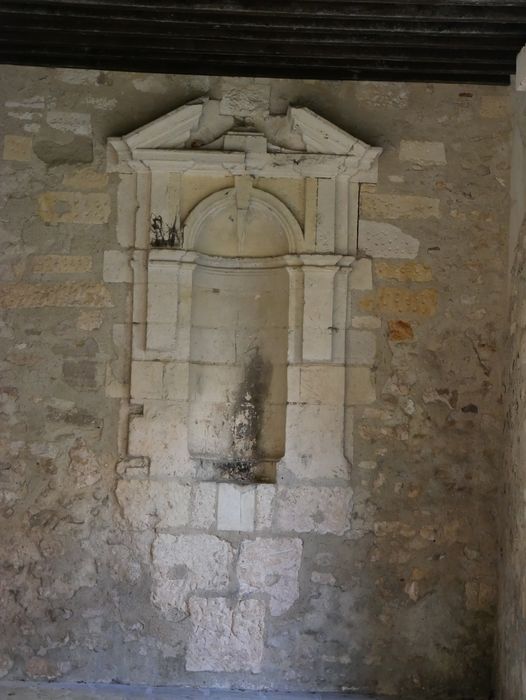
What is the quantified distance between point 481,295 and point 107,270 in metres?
1.86

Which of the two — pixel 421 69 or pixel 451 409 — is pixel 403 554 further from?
pixel 421 69

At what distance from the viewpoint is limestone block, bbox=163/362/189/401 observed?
433 cm

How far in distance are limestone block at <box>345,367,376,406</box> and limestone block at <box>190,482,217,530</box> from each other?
0.79m

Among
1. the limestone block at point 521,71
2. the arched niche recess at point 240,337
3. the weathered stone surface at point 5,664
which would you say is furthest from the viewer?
the arched niche recess at point 240,337

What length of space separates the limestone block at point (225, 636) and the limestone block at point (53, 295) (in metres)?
1.55

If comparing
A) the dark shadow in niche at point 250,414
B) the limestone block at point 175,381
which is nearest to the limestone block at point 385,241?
the dark shadow in niche at point 250,414

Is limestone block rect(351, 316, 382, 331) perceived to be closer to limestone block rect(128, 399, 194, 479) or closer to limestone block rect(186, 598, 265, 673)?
limestone block rect(128, 399, 194, 479)

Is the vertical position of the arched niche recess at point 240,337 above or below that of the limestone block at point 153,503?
above

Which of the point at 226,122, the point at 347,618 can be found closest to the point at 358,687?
the point at 347,618

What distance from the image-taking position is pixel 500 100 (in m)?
4.45

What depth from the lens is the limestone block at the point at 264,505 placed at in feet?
14.1

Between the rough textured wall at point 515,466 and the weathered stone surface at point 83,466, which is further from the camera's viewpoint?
the weathered stone surface at point 83,466

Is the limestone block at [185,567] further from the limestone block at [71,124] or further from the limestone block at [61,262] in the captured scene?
the limestone block at [71,124]

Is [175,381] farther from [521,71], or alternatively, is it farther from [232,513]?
[521,71]
